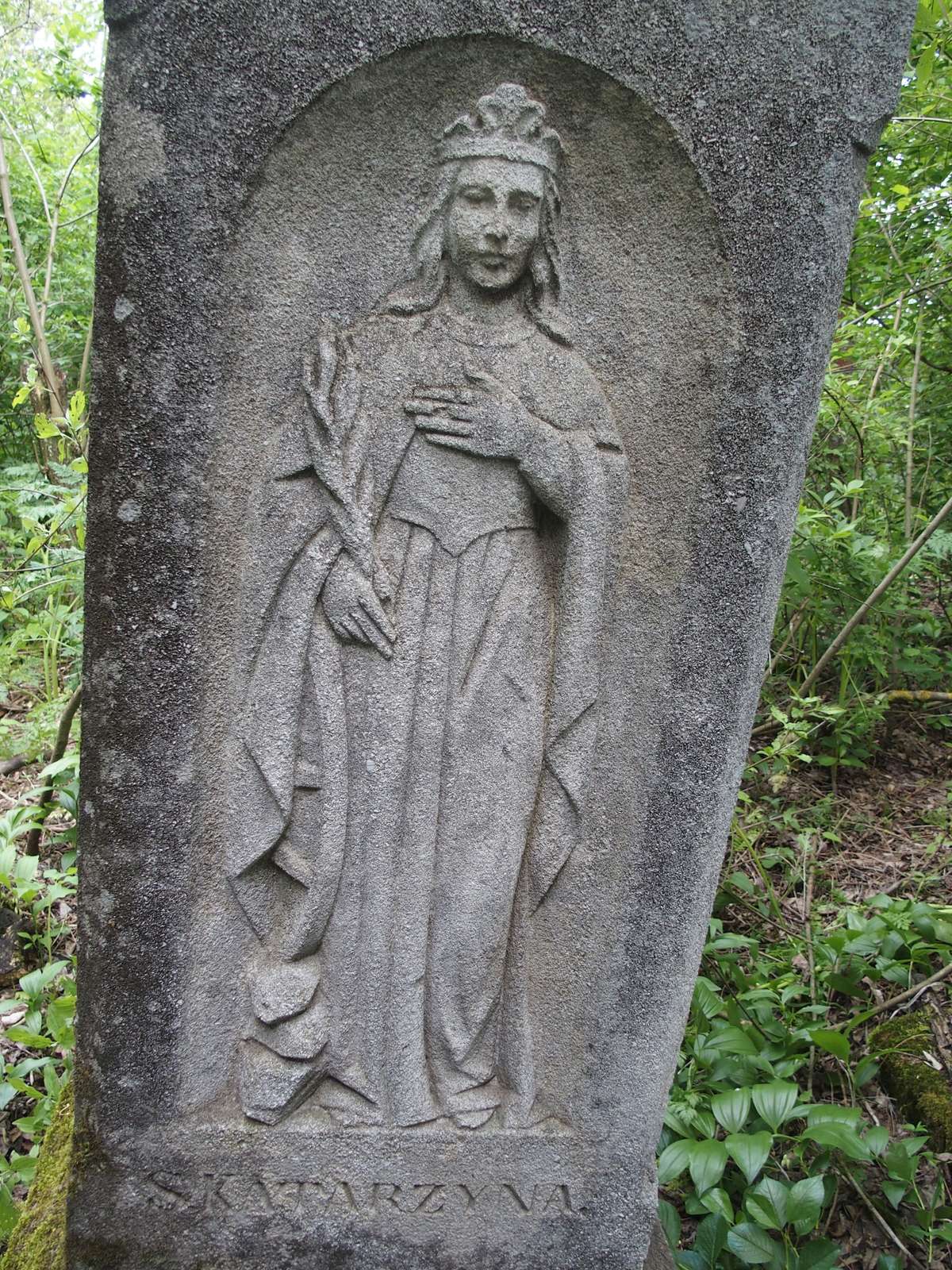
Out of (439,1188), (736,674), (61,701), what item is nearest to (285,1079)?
(439,1188)

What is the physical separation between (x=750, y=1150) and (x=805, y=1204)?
194mm

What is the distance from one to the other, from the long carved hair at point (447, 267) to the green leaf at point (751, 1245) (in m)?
2.30

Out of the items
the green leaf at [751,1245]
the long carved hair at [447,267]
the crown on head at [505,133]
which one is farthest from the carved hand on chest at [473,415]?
the green leaf at [751,1245]

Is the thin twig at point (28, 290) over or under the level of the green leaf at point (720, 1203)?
over

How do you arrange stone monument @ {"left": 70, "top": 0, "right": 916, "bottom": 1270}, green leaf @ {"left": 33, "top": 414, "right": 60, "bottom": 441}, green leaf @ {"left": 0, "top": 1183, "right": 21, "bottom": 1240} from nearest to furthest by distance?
stone monument @ {"left": 70, "top": 0, "right": 916, "bottom": 1270}
green leaf @ {"left": 0, "top": 1183, "right": 21, "bottom": 1240}
green leaf @ {"left": 33, "top": 414, "right": 60, "bottom": 441}

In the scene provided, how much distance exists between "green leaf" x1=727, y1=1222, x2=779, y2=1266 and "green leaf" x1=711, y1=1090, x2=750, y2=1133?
0.76ft

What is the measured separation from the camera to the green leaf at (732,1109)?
8.45 ft

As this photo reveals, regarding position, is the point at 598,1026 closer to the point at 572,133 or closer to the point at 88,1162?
the point at 88,1162

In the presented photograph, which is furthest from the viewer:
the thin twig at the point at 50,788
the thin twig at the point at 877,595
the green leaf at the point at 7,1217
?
the thin twig at the point at 877,595

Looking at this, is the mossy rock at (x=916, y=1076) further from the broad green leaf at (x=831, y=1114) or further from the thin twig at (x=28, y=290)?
the thin twig at (x=28, y=290)

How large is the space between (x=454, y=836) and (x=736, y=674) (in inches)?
27.0

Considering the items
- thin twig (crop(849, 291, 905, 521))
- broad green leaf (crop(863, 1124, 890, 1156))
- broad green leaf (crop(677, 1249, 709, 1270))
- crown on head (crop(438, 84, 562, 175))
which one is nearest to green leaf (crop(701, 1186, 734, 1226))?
broad green leaf (crop(677, 1249, 709, 1270))

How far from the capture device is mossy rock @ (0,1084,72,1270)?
2.22 m

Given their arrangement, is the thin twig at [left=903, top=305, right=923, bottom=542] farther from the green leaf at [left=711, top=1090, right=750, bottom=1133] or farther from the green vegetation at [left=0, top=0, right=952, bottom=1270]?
the green leaf at [left=711, top=1090, right=750, bottom=1133]
